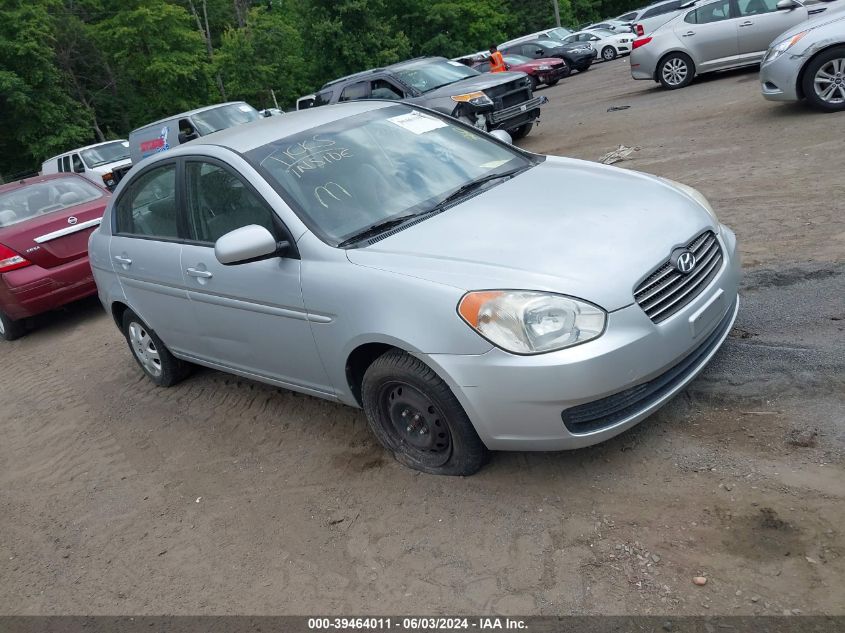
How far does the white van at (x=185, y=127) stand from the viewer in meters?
14.9

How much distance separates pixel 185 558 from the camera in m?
3.65

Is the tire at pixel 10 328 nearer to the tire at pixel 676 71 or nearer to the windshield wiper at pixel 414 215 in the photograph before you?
the windshield wiper at pixel 414 215

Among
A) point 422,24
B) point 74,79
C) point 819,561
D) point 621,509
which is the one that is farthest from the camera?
point 422,24

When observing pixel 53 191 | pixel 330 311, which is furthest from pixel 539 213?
pixel 53 191

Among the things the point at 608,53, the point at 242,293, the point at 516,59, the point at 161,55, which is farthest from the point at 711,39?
the point at 161,55

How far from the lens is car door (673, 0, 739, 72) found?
526 inches

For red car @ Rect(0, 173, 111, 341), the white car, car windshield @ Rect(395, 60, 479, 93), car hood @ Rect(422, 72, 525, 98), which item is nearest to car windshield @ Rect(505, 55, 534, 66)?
the white car

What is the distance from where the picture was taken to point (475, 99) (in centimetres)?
1182

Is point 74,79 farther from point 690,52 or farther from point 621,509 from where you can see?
point 621,509

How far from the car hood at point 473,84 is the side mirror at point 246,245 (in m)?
8.96

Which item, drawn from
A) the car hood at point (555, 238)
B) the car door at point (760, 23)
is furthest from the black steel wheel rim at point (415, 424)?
the car door at point (760, 23)

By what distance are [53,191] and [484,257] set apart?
292 inches

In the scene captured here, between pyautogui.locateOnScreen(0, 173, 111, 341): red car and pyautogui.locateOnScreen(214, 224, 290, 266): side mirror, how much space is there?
5.03 m

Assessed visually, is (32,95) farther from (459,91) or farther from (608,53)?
(459,91)
